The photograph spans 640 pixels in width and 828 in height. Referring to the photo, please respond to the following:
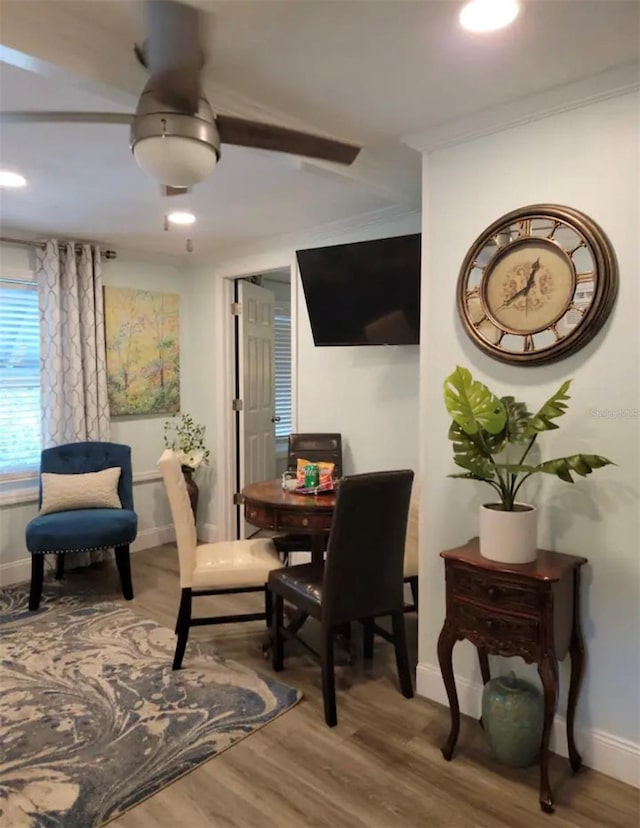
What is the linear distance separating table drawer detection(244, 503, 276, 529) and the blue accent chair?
44.3 inches

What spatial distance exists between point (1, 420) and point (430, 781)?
3.49 meters

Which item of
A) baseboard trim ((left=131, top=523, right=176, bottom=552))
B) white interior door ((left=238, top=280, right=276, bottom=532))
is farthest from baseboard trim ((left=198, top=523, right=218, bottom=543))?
white interior door ((left=238, top=280, right=276, bottom=532))

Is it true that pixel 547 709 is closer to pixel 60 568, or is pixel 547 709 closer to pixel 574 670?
pixel 574 670

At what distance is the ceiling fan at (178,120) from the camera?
1410mm

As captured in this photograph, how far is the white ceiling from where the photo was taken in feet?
5.26

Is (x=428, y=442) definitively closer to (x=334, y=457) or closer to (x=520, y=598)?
(x=520, y=598)

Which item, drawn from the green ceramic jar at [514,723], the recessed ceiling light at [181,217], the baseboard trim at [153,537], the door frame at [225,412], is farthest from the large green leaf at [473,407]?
the baseboard trim at [153,537]

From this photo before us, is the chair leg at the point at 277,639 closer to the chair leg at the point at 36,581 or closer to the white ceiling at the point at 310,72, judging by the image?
the chair leg at the point at 36,581

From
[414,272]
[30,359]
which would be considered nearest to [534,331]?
[414,272]

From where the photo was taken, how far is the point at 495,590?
6.53ft

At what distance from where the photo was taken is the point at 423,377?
8.34ft

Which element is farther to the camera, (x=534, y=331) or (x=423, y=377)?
(x=423, y=377)

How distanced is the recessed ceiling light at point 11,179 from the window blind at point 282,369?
9.66 ft

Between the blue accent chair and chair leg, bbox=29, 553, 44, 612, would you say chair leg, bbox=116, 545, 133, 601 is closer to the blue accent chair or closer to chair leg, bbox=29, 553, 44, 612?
the blue accent chair
